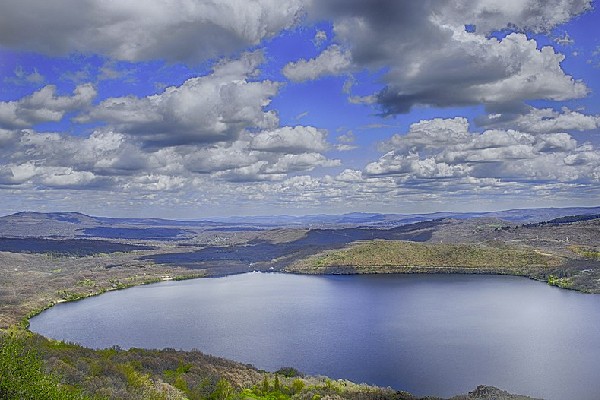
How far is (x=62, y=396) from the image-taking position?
4247 centimetres

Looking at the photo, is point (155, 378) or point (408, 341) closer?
point (155, 378)

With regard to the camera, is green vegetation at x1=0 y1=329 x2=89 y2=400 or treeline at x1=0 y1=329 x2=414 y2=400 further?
treeline at x1=0 y1=329 x2=414 y2=400

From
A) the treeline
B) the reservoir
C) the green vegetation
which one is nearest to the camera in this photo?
the green vegetation

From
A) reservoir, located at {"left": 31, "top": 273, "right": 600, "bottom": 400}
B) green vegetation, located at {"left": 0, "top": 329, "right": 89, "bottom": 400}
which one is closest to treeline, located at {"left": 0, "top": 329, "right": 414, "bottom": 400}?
green vegetation, located at {"left": 0, "top": 329, "right": 89, "bottom": 400}

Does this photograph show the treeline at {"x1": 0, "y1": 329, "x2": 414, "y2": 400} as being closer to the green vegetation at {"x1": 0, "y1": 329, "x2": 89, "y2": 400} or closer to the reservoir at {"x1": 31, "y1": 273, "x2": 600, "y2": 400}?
the green vegetation at {"x1": 0, "y1": 329, "x2": 89, "y2": 400}

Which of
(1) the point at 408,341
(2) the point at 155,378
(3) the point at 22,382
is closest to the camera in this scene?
(3) the point at 22,382

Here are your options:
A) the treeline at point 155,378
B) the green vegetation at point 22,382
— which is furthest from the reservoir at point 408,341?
the green vegetation at point 22,382

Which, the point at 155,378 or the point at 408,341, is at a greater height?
the point at 155,378

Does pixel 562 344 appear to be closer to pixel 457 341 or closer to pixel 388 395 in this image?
pixel 457 341

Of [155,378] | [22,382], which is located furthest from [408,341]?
[22,382]

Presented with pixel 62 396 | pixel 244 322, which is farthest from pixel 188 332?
pixel 62 396

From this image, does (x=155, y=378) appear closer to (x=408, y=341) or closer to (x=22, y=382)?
(x=22, y=382)

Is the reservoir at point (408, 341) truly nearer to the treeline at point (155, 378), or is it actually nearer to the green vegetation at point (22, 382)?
the treeline at point (155, 378)

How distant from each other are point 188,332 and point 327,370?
6778cm
